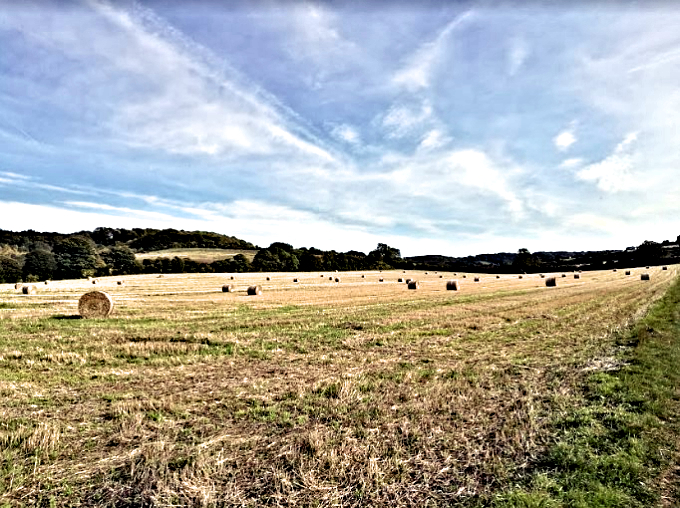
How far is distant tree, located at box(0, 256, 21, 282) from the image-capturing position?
5508cm

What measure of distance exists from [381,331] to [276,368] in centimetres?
575

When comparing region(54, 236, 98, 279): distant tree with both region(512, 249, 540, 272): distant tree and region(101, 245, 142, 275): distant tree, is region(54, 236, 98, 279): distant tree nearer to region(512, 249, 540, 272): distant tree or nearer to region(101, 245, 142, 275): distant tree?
region(101, 245, 142, 275): distant tree

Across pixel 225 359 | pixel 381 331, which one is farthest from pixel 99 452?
pixel 381 331

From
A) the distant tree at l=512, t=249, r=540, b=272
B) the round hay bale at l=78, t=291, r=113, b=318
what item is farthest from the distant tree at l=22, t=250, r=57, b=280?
the distant tree at l=512, t=249, r=540, b=272

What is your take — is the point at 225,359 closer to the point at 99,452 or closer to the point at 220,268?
the point at 99,452

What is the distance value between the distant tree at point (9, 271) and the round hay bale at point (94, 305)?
47463mm

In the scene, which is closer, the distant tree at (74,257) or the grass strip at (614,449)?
the grass strip at (614,449)

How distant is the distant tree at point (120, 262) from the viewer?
235 feet

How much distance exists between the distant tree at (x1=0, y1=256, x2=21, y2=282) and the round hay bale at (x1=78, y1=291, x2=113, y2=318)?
1869 inches

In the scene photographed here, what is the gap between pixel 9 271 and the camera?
6594 centimetres

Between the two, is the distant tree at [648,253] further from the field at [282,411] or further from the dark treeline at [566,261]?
the field at [282,411]

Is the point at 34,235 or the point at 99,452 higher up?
the point at 34,235

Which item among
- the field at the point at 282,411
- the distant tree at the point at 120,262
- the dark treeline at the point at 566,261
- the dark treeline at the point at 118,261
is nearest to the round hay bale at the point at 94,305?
the field at the point at 282,411

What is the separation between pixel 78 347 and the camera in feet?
38.4
